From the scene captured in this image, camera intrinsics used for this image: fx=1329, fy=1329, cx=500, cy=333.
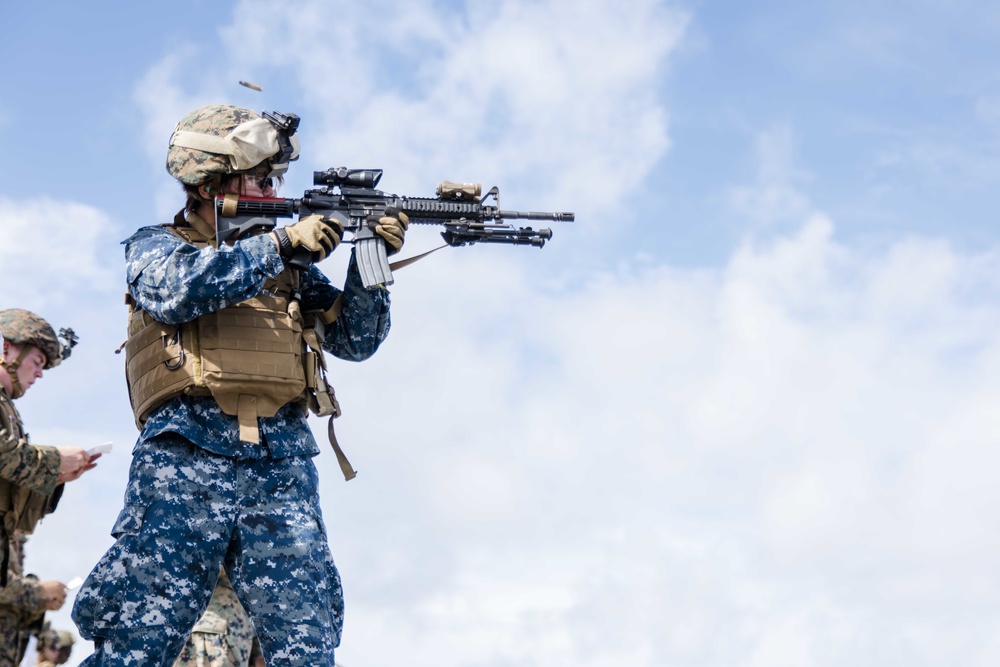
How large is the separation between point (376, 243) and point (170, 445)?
1.48 metres

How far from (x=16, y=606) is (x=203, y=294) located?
309cm

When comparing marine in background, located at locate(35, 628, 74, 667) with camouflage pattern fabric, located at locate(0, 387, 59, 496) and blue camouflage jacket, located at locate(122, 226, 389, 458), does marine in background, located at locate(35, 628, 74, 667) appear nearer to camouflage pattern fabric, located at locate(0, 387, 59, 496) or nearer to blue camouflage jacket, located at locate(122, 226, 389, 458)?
camouflage pattern fabric, located at locate(0, 387, 59, 496)

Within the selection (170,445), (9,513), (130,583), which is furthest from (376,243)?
(9,513)

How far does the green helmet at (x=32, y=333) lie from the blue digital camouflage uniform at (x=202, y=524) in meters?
2.03

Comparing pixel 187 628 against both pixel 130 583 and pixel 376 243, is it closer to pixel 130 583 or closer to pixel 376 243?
pixel 130 583

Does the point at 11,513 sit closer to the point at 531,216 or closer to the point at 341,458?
the point at 341,458

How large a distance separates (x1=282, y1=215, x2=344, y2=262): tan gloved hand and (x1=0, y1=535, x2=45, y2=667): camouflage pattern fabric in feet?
10.1

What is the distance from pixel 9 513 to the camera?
8016 mm

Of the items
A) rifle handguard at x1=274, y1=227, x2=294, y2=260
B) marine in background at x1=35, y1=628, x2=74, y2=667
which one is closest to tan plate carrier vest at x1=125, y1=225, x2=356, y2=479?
rifle handguard at x1=274, y1=227, x2=294, y2=260

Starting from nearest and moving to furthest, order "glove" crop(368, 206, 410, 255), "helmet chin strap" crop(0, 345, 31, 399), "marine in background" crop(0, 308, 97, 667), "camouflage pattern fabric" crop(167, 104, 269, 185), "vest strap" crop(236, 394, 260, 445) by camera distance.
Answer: "vest strap" crop(236, 394, 260, 445), "camouflage pattern fabric" crop(167, 104, 269, 185), "glove" crop(368, 206, 410, 255), "marine in background" crop(0, 308, 97, 667), "helmet chin strap" crop(0, 345, 31, 399)

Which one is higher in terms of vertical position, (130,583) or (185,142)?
(185,142)

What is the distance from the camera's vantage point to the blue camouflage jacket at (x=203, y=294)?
20.2 feet

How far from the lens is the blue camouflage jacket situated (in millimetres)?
6172

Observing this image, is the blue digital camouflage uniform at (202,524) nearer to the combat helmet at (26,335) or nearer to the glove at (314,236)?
the glove at (314,236)
